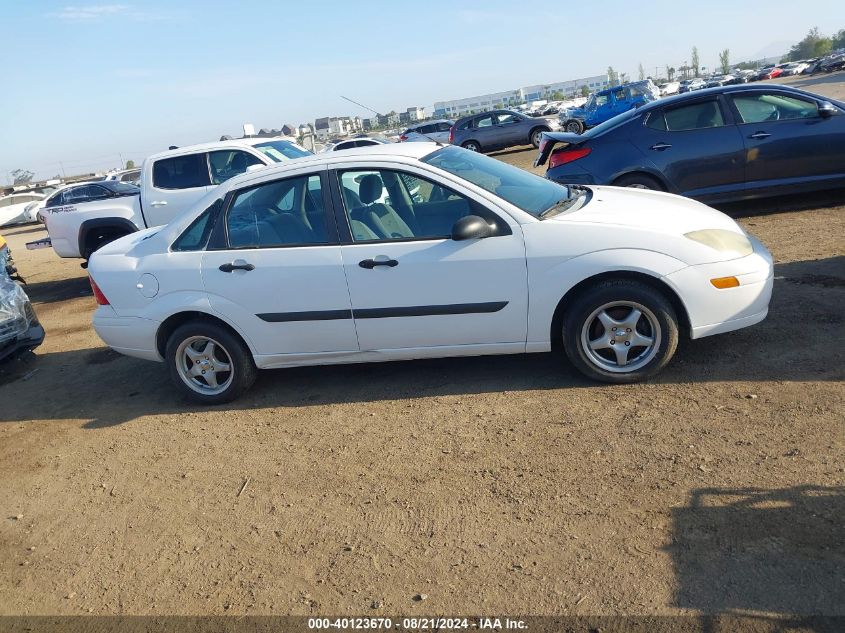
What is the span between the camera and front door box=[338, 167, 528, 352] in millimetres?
4664

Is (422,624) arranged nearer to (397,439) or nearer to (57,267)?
(397,439)

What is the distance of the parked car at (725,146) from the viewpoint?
833cm

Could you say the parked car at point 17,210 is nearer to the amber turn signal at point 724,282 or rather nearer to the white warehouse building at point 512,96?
the amber turn signal at point 724,282

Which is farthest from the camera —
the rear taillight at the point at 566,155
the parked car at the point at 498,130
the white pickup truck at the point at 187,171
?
the parked car at the point at 498,130

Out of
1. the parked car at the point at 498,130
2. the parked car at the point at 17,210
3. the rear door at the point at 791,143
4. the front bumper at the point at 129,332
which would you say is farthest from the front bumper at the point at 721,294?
the parked car at the point at 17,210

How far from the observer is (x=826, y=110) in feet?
27.3

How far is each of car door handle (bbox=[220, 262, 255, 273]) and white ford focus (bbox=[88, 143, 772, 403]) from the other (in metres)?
0.02

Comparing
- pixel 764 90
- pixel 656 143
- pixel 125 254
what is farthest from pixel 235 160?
pixel 764 90

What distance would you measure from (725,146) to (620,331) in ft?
16.2

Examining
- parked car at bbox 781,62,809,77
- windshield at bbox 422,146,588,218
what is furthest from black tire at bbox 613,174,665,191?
parked car at bbox 781,62,809,77

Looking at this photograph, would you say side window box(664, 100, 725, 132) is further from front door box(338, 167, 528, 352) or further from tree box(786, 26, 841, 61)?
tree box(786, 26, 841, 61)

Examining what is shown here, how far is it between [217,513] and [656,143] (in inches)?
270

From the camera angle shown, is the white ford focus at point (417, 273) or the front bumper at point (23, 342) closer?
the white ford focus at point (417, 273)

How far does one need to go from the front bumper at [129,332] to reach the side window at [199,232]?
603mm
